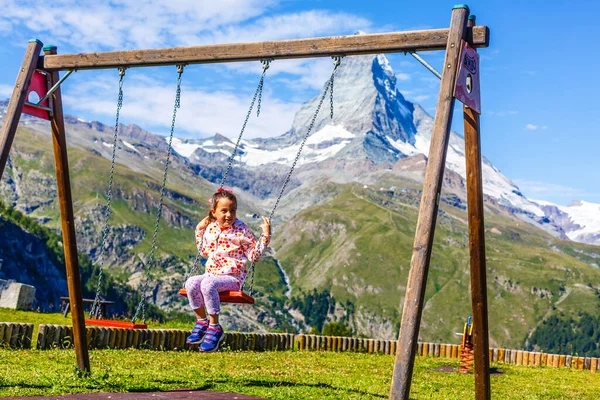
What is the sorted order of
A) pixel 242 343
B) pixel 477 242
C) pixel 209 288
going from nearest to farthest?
pixel 477 242
pixel 209 288
pixel 242 343

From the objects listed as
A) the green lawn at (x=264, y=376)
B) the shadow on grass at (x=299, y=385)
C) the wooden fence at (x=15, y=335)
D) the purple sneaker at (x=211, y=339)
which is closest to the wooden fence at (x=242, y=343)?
the wooden fence at (x=15, y=335)

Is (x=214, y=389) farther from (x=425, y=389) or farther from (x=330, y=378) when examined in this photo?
(x=425, y=389)

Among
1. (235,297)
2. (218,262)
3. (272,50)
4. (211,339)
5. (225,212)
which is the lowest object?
(211,339)

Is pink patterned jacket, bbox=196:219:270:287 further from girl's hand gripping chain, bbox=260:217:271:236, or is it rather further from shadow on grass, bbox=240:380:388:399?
shadow on grass, bbox=240:380:388:399

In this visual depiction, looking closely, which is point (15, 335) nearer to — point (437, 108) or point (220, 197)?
point (220, 197)

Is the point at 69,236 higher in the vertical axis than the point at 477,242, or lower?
lower

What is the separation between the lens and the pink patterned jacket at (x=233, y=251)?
45.0 feet

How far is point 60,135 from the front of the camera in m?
14.3

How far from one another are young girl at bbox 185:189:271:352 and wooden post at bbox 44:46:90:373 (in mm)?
2128

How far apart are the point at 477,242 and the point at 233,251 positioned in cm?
472

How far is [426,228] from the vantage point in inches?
380

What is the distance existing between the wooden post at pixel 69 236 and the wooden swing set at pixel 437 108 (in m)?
0.02

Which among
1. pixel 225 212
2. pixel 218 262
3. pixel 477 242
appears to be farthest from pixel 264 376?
pixel 477 242

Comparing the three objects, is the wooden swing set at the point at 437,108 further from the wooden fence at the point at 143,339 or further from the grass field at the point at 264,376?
the wooden fence at the point at 143,339
